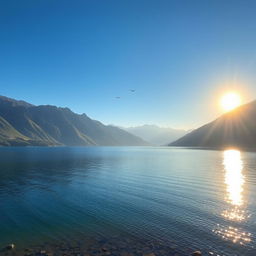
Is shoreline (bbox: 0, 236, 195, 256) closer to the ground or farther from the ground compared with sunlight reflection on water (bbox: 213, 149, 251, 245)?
closer to the ground

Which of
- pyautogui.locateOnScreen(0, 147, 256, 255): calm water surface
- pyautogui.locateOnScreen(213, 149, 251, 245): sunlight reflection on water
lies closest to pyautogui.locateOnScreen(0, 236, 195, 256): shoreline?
pyautogui.locateOnScreen(0, 147, 256, 255): calm water surface

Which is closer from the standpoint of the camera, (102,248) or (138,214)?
(102,248)

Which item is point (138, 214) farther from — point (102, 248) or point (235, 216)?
point (235, 216)

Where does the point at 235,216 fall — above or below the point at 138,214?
above

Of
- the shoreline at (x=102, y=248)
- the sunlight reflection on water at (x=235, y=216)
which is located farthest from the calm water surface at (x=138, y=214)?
the shoreline at (x=102, y=248)

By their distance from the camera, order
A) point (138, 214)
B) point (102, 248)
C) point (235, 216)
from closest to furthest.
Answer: point (102, 248) → point (235, 216) → point (138, 214)

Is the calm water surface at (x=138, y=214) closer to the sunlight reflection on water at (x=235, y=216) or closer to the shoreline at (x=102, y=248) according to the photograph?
the sunlight reflection on water at (x=235, y=216)

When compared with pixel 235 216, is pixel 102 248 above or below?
below

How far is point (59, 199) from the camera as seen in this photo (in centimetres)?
4462

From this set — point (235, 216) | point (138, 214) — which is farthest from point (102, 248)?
point (235, 216)

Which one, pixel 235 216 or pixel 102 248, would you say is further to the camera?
pixel 235 216

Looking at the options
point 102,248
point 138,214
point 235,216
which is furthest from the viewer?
point 138,214

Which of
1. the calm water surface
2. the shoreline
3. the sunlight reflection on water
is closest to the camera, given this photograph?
the shoreline

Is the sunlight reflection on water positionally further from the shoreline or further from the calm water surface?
the shoreline
